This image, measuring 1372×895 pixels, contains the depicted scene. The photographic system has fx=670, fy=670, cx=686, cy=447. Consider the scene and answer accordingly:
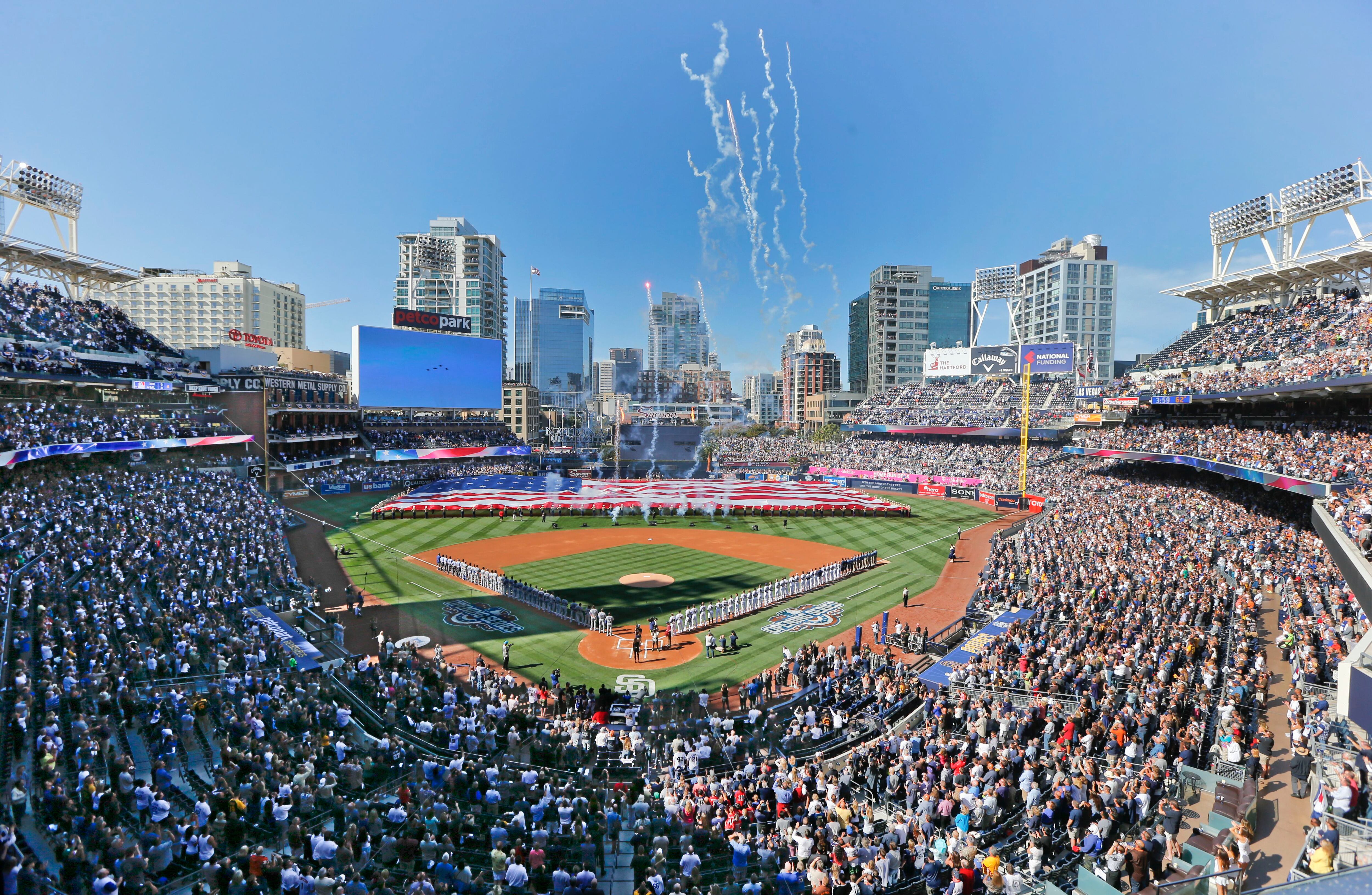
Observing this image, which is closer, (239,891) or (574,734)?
(239,891)

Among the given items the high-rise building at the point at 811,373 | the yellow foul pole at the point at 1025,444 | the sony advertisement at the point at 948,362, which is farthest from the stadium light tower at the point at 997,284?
the high-rise building at the point at 811,373

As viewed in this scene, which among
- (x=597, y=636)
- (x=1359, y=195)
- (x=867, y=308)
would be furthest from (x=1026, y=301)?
(x=597, y=636)

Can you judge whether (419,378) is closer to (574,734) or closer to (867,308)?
(574,734)

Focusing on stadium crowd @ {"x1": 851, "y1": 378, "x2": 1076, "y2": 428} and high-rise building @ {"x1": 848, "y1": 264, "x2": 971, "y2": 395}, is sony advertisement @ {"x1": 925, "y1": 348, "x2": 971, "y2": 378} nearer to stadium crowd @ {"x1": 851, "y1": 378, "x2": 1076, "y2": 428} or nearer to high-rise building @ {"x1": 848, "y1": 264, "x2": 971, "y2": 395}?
stadium crowd @ {"x1": 851, "y1": 378, "x2": 1076, "y2": 428}

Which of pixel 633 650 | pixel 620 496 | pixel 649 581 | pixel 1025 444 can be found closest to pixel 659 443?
pixel 620 496

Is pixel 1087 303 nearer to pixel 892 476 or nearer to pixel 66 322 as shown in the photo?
pixel 892 476

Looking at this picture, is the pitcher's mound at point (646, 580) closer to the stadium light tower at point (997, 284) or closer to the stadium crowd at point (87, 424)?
the stadium crowd at point (87, 424)

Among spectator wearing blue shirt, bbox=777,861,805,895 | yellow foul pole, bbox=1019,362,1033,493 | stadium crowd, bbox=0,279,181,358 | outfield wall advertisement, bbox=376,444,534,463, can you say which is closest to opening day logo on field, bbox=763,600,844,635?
spectator wearing blue shirt, bbox=777,861,805,895
